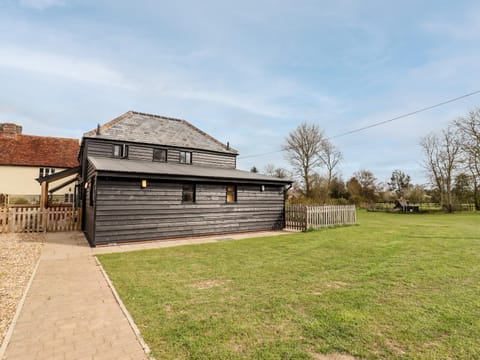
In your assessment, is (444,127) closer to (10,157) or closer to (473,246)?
(473,246)

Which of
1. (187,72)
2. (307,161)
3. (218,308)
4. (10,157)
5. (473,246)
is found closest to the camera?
(218,308)

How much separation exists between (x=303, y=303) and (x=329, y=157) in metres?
34.0

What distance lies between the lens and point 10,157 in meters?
26.3

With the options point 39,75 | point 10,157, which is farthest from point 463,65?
point 10,157

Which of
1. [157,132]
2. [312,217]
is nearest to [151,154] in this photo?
[157,132]

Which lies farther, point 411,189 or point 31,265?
point 411,189

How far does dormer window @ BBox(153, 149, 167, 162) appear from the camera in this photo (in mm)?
16289

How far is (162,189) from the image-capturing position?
426 inches

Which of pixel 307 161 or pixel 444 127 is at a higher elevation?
pixel 444 127

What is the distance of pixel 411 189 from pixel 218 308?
175 ft

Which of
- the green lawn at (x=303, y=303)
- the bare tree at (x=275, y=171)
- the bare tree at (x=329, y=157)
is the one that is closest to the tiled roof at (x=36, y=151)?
the green lawn at (x=303, y=303)

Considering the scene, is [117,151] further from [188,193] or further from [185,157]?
[188,193]

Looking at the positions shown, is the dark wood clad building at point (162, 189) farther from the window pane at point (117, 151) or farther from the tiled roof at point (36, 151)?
the tiled roof at point (36, 151)

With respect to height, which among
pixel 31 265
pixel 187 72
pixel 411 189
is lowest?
pixel 31 265
